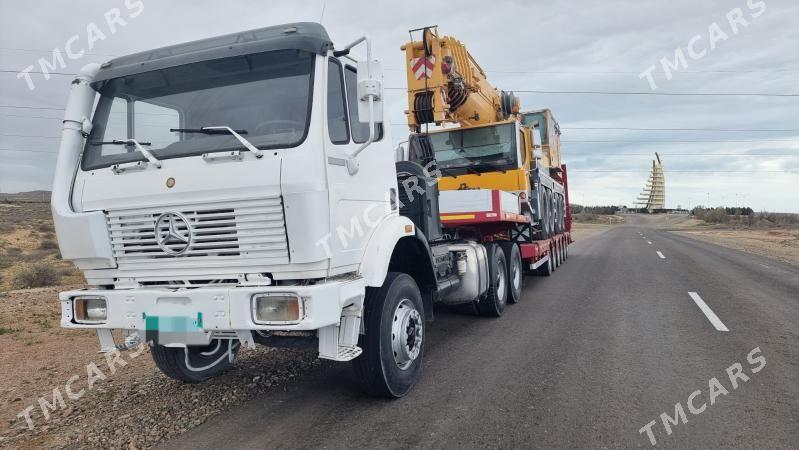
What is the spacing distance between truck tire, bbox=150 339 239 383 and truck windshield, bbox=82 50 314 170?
69.0 inches

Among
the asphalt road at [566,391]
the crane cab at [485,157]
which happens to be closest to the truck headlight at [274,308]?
the asphalt road at [566,391]

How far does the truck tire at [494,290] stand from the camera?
23.3 ft

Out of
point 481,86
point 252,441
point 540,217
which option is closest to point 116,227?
point 252,441

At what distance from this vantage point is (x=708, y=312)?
714cm

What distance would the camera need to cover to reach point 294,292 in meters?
3.14

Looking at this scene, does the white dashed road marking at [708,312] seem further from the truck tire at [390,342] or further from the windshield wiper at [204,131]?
the windshield wiper at [204,131]

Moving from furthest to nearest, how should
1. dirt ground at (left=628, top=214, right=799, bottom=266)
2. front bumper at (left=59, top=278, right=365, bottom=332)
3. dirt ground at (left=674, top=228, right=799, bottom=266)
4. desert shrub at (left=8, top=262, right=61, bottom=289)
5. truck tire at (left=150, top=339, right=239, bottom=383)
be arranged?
dirt ground at (left=628, top=214, right=799, bottom=266)
dirt ground at (left=674, top=228, right=799, bottom=266)
desert shrub at (left=8, top=262, right=61, bottom=289)
truck tire at (left=150, top=339, right=239, bottom=383)
front bumper at (left=59, top=278, right=365, bottom=332)

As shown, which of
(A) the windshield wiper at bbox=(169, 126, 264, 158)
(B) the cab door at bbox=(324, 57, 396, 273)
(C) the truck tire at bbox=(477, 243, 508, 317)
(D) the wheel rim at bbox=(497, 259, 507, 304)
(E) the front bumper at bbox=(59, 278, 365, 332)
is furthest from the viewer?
(D) the wheel rim at bbox=(497, 259, 507, 304)

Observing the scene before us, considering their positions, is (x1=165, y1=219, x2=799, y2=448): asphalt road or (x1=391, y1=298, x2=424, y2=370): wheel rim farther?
(x1=391, y1=298, x2=424, y2=370): wheel rim

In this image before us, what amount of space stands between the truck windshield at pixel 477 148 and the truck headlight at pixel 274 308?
6197mm

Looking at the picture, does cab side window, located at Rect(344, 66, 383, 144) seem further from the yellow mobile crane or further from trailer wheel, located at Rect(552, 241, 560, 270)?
trailer wheel, located at Rect(552, 241, 560, 270)

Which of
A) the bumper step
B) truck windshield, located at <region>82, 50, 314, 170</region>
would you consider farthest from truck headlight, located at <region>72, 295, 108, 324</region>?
the bumper step

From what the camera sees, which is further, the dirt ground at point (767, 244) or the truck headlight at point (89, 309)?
Answer: the dirt ground at point (767, 244)

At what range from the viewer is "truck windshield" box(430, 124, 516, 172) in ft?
Result: 28.9
